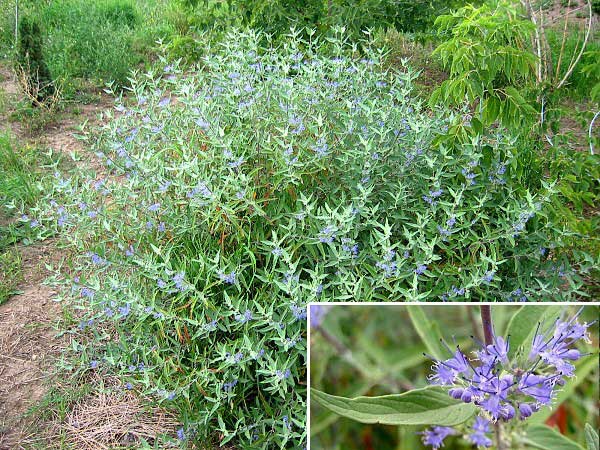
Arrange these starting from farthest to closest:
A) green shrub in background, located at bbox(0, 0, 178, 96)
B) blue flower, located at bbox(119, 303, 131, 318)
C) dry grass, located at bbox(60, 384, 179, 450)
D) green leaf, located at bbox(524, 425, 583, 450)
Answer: green shrub in background, located at bbox(0, 0, 178, 96) < dry grass, located at bbox(60, 384, 179, 450) < blue flower, located at bbox(119, 303, 131, 318) < green leaf, located at bbox(524, 425, 583, 450)

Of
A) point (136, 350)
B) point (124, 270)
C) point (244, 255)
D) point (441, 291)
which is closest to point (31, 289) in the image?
point (124, 270)

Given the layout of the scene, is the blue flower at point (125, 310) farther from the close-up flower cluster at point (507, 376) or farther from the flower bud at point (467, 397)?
the flower bud at point (467, 397)

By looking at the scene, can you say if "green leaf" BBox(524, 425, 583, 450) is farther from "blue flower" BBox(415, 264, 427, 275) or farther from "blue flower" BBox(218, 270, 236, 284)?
"blue flower" BBox(218, 270, 236, 284)

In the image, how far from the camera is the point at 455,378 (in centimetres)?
125

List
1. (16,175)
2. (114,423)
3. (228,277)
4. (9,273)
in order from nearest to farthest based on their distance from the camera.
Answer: (228,277)
(114,423)
(9,273)
(16,175)

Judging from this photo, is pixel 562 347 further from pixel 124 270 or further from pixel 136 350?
pixel 124 270

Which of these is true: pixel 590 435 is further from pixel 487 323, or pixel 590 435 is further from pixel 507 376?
pixel 487 323

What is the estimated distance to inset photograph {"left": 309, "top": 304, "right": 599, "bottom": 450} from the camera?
109cm

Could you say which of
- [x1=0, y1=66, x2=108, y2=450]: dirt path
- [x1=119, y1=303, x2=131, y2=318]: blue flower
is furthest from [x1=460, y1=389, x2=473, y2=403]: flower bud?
[x1=0, y1=66, x2=108, y2=450]: dirt path

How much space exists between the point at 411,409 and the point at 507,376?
0.18 meters

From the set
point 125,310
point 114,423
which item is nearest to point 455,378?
point 125,310

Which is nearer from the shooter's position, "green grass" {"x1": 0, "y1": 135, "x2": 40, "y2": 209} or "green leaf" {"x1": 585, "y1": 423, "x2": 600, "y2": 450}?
"green leaf" {"x1": 585, "y1": 423, "x2": 600, "y2": 450}

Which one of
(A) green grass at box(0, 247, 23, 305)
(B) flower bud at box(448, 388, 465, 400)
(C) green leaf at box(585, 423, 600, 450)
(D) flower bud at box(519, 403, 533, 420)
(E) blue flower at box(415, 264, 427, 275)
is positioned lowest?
(A) green grass at box(0, 247, 23, 305)

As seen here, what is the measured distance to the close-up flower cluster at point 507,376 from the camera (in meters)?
1.13
